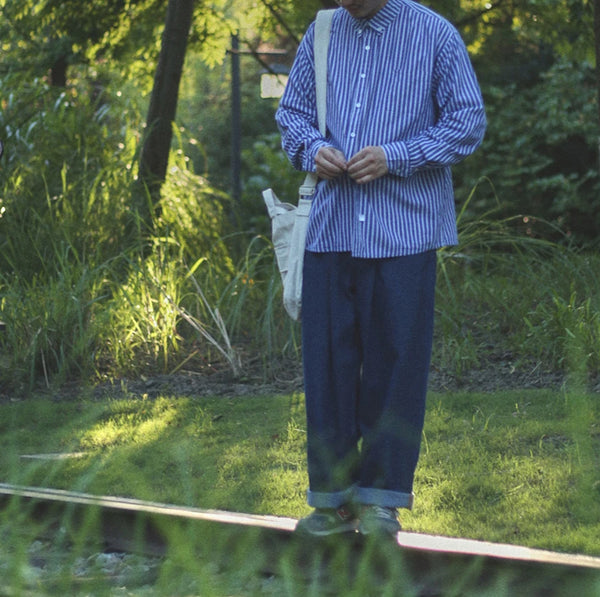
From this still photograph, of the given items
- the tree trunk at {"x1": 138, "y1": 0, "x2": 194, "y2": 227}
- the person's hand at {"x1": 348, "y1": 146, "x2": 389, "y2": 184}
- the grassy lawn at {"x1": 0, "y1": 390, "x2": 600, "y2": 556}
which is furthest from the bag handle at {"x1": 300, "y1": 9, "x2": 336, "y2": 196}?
the tree trunk at {"x1": 138, "y1": 0, "x2": 194, "y2": 227}

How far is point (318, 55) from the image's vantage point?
11.5ft

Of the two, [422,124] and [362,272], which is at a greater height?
[422,124]

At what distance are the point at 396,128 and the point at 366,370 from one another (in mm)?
798

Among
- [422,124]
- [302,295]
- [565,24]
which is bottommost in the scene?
[302,295]

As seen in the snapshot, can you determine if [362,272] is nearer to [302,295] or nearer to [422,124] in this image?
[302,295]

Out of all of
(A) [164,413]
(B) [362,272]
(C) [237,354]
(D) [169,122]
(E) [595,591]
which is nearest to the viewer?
(E) [595,591]

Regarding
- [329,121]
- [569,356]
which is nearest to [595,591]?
[329,121]

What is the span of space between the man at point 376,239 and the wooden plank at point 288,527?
0.15 m

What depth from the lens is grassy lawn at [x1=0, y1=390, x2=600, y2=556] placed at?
12.3 feet

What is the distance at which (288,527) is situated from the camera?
3.35 m

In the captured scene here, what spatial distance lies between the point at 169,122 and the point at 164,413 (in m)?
3.63

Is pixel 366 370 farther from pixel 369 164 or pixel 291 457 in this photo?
pixel 291 457

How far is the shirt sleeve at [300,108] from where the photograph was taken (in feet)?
11.5

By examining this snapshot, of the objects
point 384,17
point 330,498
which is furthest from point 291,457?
point 384,17
